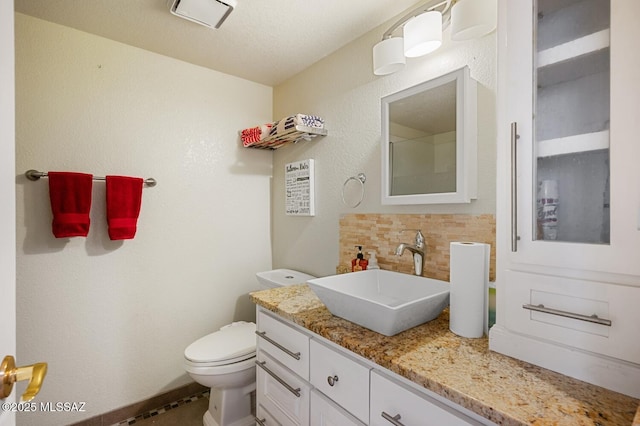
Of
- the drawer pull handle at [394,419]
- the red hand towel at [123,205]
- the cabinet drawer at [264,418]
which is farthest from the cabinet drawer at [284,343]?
the red hand towel at [123,205]

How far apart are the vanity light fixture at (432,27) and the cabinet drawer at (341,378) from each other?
4.17 feet

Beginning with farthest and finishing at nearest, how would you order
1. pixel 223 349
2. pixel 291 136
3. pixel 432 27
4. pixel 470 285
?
1. pixel 291 136
2. pixel 223 349
3. pixel 432 27
4. pixel 470 285

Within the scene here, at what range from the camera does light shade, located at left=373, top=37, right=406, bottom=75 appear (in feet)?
4.60

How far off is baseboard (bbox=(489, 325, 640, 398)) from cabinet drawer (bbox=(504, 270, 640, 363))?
0.02 metres

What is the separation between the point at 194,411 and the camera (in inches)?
77.6

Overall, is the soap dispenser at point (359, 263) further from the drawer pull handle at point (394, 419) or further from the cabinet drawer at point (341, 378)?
the drawer pull handle at point (394, 419)

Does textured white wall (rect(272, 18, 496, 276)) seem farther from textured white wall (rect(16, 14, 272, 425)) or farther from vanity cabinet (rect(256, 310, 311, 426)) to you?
vanity cabinet (rect(256, 310, 311, 426))

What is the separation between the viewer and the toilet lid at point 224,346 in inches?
65.0

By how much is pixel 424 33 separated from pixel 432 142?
45cm

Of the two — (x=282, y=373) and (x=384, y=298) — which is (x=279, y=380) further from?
(x=384, y=298)

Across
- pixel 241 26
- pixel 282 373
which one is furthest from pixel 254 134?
pixel 282 373

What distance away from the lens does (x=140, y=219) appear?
6.30 ft

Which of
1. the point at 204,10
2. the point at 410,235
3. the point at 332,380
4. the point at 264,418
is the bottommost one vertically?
the point at 264,418

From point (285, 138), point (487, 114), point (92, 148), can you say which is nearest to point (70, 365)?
point (92, 148)
